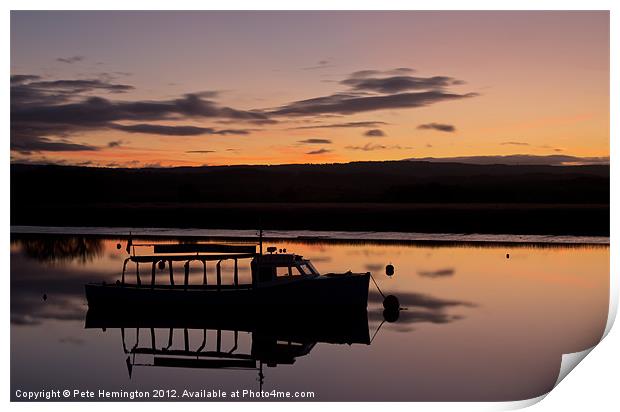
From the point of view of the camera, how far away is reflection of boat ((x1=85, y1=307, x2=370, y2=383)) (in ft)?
73.9

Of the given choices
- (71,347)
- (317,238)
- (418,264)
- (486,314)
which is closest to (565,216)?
(317,238)

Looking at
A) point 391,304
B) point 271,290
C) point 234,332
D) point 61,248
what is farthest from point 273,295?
point 61,248

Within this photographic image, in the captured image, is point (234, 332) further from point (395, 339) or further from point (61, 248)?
point (61, 248)

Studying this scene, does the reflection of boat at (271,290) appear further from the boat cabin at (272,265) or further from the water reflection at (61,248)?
the water reflection at (61,248)

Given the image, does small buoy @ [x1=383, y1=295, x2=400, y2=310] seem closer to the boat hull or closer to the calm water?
the calm water

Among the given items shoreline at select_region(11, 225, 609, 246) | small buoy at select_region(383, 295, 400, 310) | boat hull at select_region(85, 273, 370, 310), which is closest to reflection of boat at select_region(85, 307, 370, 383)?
boat hull at select_region(85, 273, 370, 310)

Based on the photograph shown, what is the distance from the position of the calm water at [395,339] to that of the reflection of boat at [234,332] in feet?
0.54

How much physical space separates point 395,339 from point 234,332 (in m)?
5.40

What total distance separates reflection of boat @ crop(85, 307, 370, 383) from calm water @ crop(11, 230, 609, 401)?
6.4 inches

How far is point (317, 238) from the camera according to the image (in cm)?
6906

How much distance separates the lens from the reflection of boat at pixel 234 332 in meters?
22.5

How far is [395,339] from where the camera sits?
84.8 feet

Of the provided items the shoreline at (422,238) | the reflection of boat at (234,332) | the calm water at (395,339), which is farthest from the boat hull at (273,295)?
the shoreline at (422,238)
